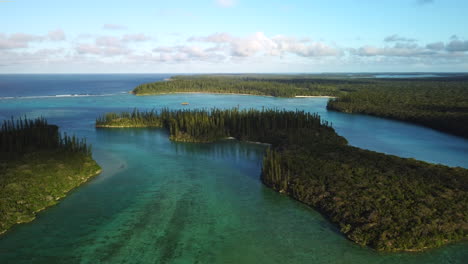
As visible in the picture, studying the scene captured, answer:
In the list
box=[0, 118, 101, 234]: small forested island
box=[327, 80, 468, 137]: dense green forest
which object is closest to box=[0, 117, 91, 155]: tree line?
box=[0, 118, 101, 234]: small forested island

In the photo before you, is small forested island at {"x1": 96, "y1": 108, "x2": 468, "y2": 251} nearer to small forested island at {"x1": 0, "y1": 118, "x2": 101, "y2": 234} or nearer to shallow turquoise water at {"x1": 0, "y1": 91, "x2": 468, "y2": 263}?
shallow turquoise water at {"x1": 0, "y1": 91, "x2": 468, "y2": 263}

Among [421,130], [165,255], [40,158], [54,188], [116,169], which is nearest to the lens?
[165,255]

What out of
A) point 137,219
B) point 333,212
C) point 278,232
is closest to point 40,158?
point 137,219

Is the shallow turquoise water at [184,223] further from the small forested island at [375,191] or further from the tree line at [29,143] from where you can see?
the tree line at [29,143]

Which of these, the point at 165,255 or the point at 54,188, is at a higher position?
the point at 54,188

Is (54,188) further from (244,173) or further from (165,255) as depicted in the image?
(244,173)

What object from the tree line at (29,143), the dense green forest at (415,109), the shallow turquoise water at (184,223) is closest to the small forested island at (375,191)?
the shallow turquoise water at (184,223)

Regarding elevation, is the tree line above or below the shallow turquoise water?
above

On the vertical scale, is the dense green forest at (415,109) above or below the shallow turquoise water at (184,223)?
above

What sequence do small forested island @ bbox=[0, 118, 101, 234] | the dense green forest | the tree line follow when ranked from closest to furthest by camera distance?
small forested island @ bbox=[0, 118, 101, 234] < the tree line < the dense green forest
